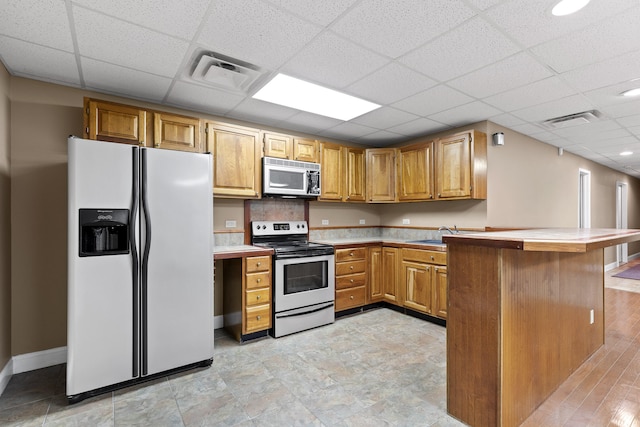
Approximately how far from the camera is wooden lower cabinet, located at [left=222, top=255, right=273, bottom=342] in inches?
122

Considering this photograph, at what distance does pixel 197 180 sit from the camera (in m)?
2.56

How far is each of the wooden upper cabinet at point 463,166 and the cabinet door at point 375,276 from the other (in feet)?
3.66

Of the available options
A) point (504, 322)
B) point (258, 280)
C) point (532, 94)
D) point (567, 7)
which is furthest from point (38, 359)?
point (532, 94)

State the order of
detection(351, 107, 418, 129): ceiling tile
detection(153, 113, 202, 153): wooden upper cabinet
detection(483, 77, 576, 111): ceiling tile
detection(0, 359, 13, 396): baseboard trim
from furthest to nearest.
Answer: detection(351, 107, 418, 129): ceiling tile
detection(153, 113, 202, 153): wooden upper cabinet
detection(483, 77, 576, 111): ceiling tile
detection(0, 359, 13, 396): baseboard trim

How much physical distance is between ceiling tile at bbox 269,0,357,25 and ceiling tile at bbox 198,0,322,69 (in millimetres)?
60

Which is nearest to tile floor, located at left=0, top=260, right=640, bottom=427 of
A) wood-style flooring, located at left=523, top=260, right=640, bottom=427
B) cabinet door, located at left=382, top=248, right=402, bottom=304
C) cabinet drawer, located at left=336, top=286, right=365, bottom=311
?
wood-style flooring, located at left=523, top=260, right=640, bottom=427

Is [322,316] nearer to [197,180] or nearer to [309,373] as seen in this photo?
[309,373]

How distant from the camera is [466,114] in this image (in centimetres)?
353

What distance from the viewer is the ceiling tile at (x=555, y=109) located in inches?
124

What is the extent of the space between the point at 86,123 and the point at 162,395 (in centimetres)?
224

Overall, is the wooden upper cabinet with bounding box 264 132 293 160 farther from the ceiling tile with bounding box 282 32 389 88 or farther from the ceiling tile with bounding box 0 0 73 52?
the ceiling tile with bounding box 0 0 73 52

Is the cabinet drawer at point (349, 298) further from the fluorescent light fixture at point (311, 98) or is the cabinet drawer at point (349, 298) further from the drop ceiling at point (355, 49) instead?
the drop ceiling at point (355, 49)

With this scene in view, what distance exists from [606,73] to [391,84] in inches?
67.6

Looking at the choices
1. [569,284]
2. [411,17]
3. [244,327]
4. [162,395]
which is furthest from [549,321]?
[162,395]
